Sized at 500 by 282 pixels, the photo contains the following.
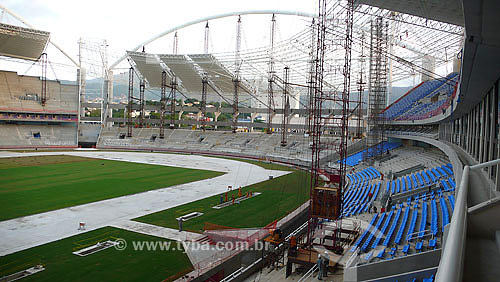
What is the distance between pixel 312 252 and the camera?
46.5 feet

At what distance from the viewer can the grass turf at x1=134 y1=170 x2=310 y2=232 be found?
18.5 meters

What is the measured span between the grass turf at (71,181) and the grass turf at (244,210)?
616cm

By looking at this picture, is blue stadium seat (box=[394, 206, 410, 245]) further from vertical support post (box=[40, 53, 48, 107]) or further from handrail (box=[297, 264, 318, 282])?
vertical support post (box=[40, 53, 48, 107])

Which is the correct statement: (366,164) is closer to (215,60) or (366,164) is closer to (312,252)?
(312,252)

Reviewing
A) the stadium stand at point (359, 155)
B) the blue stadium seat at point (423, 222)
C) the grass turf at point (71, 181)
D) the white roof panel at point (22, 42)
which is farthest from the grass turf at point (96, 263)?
the white roof panel at point (22, 42)

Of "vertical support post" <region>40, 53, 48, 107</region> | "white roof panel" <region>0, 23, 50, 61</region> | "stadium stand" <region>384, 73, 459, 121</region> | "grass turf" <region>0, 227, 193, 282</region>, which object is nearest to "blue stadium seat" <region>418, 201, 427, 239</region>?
"grass turf" <region>0, 227, 193, 282</region>

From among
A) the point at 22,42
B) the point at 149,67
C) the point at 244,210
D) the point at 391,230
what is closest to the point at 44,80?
the point at 22,42

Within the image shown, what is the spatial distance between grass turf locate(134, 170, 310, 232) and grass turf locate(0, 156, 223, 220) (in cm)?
616

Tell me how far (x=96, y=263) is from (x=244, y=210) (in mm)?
9794

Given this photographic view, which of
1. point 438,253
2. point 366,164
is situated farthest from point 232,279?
point 366,164

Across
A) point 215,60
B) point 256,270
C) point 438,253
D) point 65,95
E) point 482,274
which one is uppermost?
point 215,60

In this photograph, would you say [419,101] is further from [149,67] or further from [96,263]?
[149,67]

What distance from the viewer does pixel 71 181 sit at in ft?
97.7

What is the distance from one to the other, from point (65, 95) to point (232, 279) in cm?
7130
